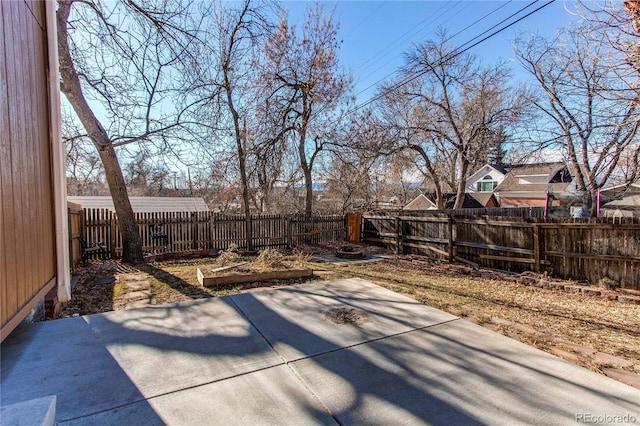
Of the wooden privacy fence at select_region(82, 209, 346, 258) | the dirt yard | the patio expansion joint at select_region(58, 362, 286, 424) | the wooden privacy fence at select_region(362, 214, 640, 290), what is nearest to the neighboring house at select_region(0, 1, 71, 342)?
the patio expansion joint at select_region(58, 362, 286, 424)

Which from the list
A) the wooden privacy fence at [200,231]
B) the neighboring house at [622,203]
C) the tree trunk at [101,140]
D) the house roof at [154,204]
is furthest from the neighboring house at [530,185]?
the tree trunk at [101,140]

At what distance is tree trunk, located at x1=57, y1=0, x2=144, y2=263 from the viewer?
6.03 m

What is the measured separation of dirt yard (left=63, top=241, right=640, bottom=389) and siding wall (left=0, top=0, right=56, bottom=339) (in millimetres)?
1654

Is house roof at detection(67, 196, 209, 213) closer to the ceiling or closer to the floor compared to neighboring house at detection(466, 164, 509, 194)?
closer to the floor

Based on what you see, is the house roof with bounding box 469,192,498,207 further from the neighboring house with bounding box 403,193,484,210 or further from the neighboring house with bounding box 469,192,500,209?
the neighboring house with bounding box 403,193,484,210

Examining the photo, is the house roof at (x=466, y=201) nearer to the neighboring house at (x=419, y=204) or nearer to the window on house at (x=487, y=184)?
the neighboring house at (x=419, y=204)

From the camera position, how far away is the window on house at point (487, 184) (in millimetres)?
29903

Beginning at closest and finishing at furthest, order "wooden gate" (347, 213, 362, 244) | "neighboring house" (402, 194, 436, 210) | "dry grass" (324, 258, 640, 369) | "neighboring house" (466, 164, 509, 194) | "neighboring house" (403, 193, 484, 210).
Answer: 1. "dry grass" (324, 258, 640, 369)
2. "wooden gate" (347, 213, 362, 244)
3. "neighboring house" (403, 193, 484, 210)
4. "neighboring house" (402, 194, 436, 210)
5. "neighboring house" (466, 164, 509, 194)

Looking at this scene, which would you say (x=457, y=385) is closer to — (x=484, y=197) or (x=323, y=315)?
(x=323, y=315)

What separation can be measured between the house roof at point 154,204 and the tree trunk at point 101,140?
7.17 metres

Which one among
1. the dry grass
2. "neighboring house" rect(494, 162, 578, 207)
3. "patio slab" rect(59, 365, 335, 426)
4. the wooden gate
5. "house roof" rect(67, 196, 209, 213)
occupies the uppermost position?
"neighboring house" rect(494, 162, 578, 207)

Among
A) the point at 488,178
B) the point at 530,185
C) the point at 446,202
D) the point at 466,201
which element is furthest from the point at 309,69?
the point at 488,178

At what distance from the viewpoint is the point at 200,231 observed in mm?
9312

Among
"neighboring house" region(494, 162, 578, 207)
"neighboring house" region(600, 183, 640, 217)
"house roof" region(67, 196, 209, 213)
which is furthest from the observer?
"neighboring house" region(494, 162, 578, 207)
